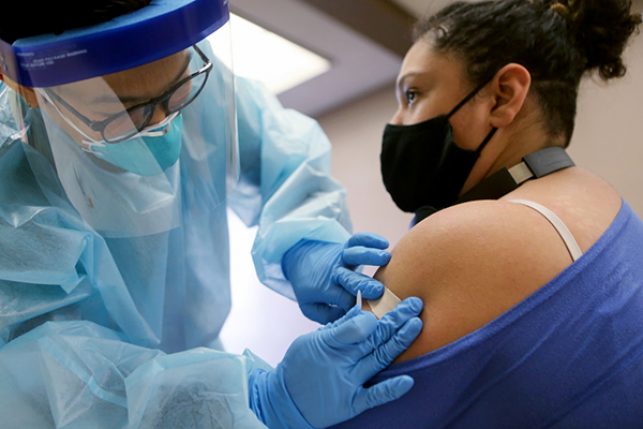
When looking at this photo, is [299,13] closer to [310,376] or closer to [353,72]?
[353,72]

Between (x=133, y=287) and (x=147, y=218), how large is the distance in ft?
0.77

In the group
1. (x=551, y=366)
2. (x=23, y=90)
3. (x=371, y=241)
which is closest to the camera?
(x=551, y=366)

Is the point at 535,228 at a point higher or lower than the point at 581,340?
higher

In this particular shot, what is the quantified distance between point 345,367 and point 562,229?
0.45 metres

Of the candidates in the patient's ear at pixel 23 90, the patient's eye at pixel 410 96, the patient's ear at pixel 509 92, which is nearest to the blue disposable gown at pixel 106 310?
the patient's ear at pixel 23 90

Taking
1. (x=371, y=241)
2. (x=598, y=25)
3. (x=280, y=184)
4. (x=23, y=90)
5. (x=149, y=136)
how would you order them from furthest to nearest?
(x=280, y=184), (x=598, y=25), (x=371, y=241), (x=149, y=136), (x=23, y=90)

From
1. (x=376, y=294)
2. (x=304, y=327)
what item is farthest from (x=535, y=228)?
(x=304, y=327)

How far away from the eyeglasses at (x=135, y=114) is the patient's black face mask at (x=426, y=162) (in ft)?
1.86

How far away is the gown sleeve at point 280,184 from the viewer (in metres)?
1.20

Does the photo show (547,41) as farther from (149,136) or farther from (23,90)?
(23,90)

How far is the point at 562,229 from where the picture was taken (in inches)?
28.8

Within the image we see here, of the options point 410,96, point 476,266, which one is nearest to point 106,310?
point 476,266

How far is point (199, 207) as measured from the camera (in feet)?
3.69

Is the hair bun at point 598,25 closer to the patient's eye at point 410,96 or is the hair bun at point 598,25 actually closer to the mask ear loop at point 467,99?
the mask ear loop at point 467,99
